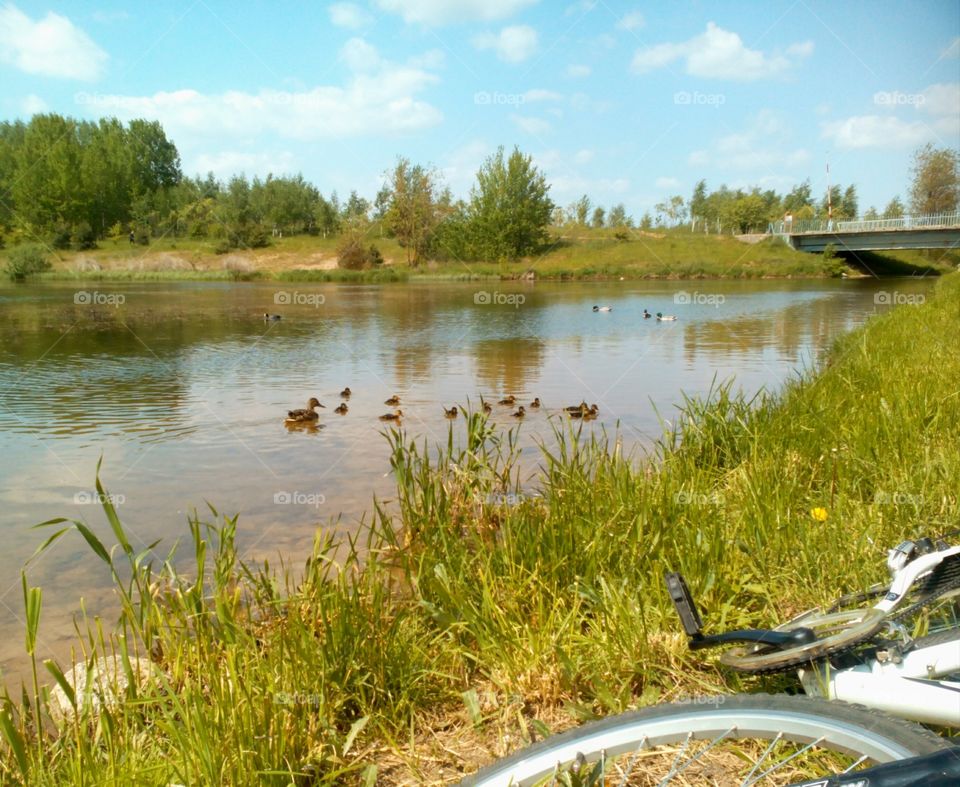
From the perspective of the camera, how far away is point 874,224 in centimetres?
5109

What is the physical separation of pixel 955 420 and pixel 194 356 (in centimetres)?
1340

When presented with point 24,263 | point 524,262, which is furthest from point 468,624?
point 524,262

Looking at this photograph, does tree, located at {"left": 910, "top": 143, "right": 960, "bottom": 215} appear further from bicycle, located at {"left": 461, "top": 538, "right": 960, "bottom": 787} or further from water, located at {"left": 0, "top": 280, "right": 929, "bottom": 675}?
bicycle, located at {"left": 461, "top": 538, "right": 960, "bottom": 787}

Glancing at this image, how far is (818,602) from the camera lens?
2.81 m

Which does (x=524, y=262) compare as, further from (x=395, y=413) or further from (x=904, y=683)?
(x=904, y=683)

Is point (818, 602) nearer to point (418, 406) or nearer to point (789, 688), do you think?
point (789, 688)

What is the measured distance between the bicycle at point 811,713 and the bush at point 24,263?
2122 inches

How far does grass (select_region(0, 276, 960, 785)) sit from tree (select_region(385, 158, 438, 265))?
6153 centimetres

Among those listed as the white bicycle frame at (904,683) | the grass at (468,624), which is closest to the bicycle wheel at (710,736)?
the white bicycle frame at (904,683)

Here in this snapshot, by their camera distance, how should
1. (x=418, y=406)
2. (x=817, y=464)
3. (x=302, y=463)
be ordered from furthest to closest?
(x=418, y=406)
(x=302, y=463)
(x=817, y=464)

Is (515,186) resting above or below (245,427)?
above

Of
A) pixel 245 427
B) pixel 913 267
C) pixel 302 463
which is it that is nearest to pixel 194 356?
pixel 245 427

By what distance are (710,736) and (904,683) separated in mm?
445

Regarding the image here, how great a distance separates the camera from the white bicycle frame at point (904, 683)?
61.1 inches
